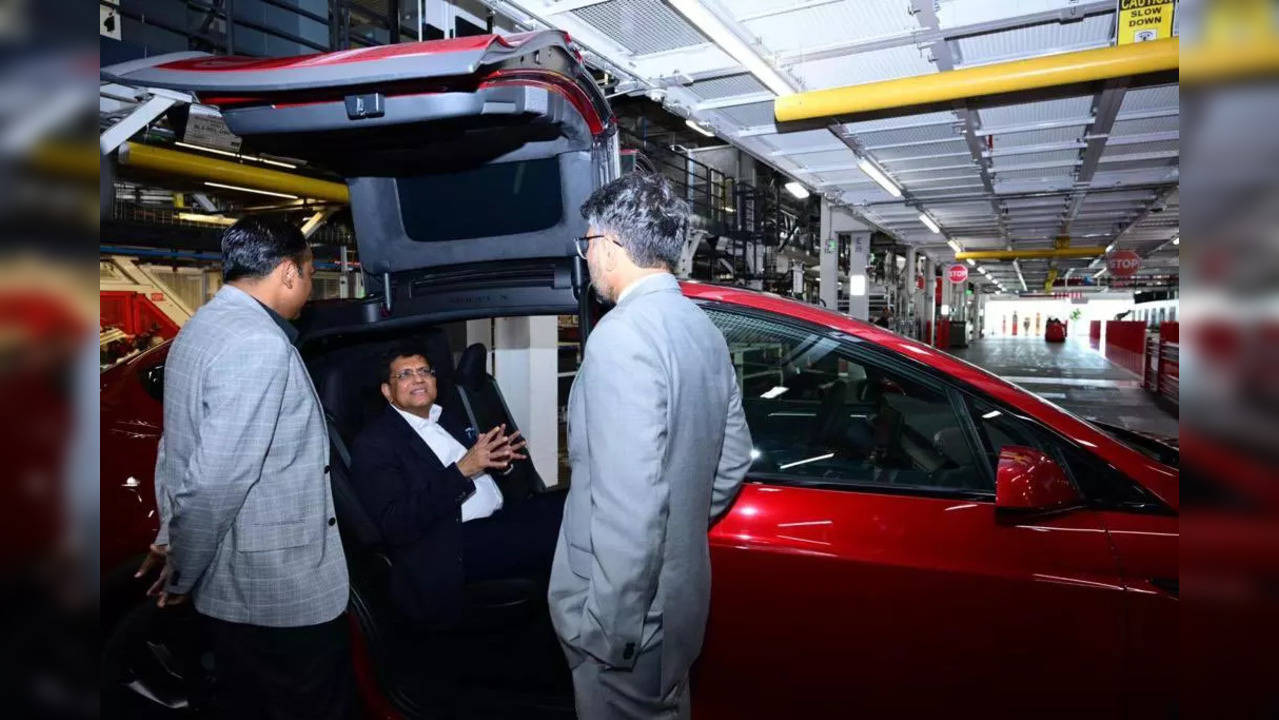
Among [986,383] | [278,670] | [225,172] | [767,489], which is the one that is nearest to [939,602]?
[767,489]

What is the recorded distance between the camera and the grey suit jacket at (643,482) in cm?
137

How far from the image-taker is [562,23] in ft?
12.7

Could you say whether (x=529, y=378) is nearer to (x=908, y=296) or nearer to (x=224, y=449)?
(x=224, y=449)

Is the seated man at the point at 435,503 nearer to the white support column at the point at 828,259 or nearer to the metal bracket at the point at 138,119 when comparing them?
the metal bracket at the point at 138,119

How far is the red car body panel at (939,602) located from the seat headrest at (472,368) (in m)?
1.63

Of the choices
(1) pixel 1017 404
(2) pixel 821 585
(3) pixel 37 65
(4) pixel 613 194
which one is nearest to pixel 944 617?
(2) pixel 821 585

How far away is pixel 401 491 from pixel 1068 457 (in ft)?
6.95

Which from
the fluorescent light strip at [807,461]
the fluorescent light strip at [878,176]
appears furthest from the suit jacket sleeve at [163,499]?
the fluorescent light strip at [878,176]

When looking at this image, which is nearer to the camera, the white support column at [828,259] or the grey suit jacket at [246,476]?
the grey suit jacket at [246,476]

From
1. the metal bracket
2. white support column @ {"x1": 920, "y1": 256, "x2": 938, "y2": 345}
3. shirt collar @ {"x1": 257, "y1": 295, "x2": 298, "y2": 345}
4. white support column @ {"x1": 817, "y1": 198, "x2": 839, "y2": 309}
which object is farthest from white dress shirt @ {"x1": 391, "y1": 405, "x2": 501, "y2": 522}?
white support column @ {"x1": 920, "y1": 256, "x2": 938, "y2": 345}

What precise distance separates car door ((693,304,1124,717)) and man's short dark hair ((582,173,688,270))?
1.94 feet

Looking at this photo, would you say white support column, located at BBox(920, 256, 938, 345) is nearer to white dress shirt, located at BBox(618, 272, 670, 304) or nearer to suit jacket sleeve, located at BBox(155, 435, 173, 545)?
white dress shirt, located at BBox(618, 272, 670, 304)

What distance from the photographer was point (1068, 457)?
1896 millimetres

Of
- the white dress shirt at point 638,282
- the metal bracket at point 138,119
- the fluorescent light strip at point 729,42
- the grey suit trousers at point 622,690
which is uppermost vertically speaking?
the fluorescent light strip at point 729,42
